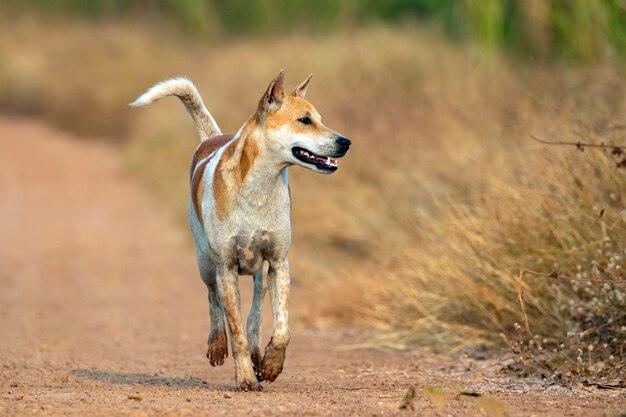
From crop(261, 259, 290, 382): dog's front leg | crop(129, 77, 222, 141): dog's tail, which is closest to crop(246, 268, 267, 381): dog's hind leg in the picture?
crop(261, 259, 290, 382): dog's front leg

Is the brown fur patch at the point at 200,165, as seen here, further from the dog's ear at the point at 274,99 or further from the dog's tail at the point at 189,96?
the dog's ear at the point at 274,99

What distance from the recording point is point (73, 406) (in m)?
5.70

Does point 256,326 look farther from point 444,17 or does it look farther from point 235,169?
point 444,17

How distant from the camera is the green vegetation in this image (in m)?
12.4

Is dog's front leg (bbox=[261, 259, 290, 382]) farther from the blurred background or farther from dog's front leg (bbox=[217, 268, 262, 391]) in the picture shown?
the blurred background

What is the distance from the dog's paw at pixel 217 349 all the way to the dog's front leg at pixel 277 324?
1.56 feet

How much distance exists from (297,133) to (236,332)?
113 cm

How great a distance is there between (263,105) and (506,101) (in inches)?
230

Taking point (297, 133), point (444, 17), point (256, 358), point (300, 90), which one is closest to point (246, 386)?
point (256, 358)

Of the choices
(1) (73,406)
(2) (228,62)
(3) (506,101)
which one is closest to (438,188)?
(3) (506,101)

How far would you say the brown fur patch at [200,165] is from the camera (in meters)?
6.95

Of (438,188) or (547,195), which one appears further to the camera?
(438,188)

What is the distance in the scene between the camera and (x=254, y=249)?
6531 millimetres

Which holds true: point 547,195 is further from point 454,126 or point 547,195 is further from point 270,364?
point 454,126
